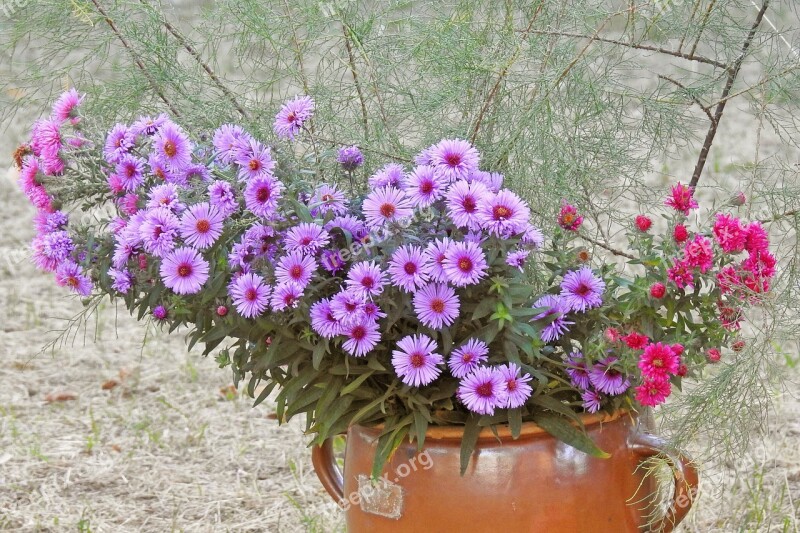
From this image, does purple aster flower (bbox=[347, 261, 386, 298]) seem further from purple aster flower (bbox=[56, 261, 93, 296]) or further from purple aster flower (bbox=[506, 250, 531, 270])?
purple aster flower (bbox=[56, 261, 93, 296])

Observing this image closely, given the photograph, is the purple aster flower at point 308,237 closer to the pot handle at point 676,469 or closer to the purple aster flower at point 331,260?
the purple aster flower at point 331,260

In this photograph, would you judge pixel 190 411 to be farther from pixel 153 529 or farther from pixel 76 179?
pixel 76 179

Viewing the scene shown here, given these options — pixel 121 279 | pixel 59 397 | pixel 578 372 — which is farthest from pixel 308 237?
pixel 59 397

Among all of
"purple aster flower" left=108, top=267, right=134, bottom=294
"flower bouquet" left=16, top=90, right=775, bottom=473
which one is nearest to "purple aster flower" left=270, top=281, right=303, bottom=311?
"flower bouquet" left=16, top=90, right=775, bottom=473

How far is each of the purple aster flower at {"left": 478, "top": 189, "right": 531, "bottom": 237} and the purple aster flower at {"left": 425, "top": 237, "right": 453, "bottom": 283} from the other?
1.7 inches

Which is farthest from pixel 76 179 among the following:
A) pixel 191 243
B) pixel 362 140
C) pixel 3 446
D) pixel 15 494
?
pixel 3 446

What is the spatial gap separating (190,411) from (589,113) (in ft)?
4.14

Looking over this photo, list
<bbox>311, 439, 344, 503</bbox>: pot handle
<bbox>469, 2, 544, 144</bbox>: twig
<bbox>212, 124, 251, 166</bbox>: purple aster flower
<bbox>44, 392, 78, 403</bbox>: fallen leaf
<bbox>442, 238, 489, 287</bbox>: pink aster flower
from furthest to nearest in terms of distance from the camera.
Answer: <bbox>44, 392, 78, 403</bbox>: fallen leaf < <bbox>311, 439, 344, 503</bbox>: pot handle < <bbox>469, 2, 544, 144</bbox>: twig < <bbox>212, 124, 251, 166</bbox>: purple aster flower < <bbox>442, 238, 489, 287</bbox>: pink aster flower

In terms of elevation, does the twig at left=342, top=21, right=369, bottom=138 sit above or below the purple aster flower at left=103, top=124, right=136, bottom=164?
above

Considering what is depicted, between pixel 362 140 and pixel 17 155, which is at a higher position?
pixel 362 140

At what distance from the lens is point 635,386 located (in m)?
1.08

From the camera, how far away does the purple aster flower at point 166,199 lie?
1074 mm

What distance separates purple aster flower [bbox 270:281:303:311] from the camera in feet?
3.30

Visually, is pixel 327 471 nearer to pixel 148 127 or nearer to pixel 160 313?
pixel 160 313
